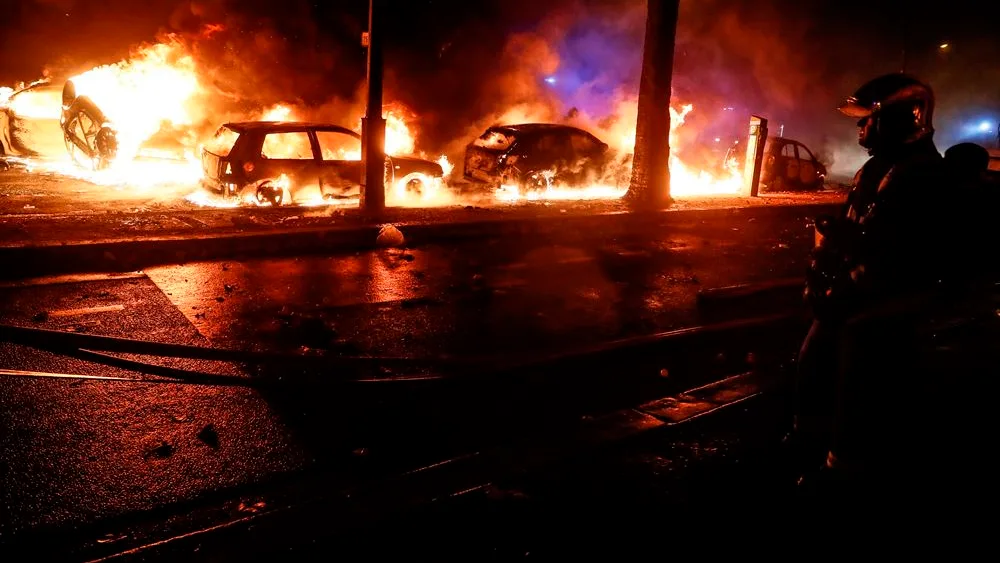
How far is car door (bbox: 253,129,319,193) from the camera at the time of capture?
1055 centimetres

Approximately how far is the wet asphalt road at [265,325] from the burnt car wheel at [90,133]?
342 inches

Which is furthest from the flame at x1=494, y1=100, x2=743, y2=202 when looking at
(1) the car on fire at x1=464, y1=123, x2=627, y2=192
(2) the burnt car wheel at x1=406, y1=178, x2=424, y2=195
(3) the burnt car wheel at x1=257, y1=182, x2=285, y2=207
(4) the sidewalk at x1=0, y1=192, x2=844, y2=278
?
(3) the burnt car wheel at x1=257, y1=182, x2=285, y2=207

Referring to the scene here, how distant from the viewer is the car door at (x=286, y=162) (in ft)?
34.6

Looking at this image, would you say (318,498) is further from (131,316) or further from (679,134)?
(679,134)

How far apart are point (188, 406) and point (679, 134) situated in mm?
Result: 20670

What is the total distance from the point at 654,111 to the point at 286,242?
27.0 feet

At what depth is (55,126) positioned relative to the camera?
51.2 feet

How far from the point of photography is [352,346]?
5203mm

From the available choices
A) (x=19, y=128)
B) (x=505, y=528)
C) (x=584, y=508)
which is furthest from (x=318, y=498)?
(x=19, y=128)

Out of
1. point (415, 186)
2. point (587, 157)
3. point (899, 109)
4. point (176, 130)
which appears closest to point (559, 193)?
point (587, 157)

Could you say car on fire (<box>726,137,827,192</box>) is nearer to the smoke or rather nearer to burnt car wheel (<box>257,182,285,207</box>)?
the smoke

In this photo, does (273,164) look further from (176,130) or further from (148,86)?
(176,130)

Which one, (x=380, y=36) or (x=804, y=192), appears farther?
(x=804, y=192)

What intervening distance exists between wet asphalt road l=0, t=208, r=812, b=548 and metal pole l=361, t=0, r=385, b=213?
1.97m
